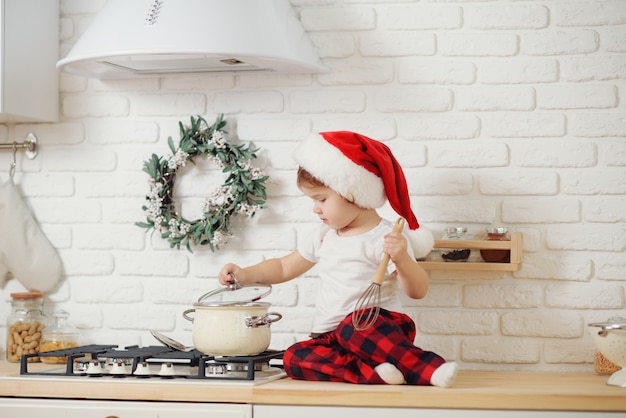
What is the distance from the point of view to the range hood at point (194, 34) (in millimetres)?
2340

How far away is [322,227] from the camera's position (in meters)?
2.52

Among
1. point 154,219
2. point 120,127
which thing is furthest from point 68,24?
point 154,219

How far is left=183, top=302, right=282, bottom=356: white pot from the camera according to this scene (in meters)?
2.32

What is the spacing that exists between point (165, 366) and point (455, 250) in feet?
2.92

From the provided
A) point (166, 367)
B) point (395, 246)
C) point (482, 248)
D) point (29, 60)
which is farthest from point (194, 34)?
point (482, 248)

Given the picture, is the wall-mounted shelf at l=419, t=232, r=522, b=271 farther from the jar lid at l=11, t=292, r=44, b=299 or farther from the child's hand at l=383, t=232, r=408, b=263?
the jar lid at l=11, t=292, r=44, b=299

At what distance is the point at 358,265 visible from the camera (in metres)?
2.36

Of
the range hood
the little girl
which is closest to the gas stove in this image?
the little girl

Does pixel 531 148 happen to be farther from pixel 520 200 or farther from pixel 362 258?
pixel 362 258

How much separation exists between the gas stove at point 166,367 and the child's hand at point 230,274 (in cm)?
22

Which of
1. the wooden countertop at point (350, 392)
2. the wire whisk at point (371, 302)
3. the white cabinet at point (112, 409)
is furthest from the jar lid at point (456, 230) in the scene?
the white cabinet at point (112, 409)

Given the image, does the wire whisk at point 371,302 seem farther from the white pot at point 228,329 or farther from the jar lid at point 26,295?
the jar lid at point 26,295

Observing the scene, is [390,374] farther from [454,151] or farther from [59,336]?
[59,336]

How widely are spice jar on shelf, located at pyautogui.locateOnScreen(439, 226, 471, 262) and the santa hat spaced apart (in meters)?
0.21
